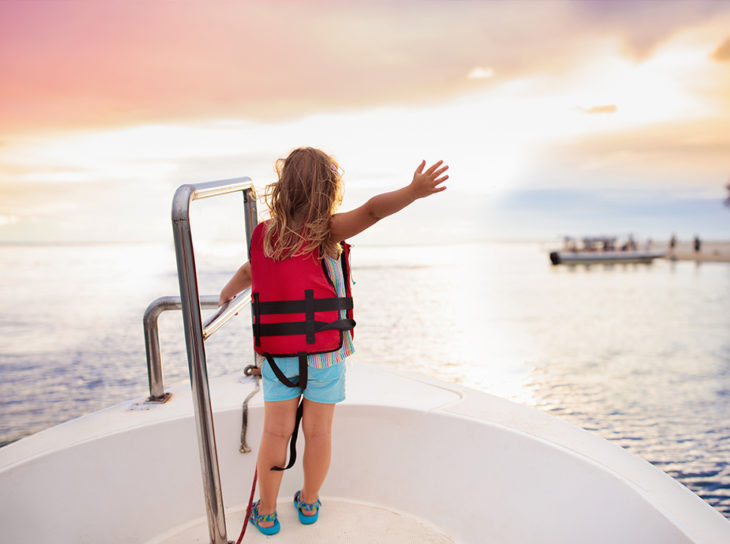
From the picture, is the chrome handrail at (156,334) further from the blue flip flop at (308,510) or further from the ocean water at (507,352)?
the blue flip flop at (308,510)

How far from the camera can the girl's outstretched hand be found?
1067mm

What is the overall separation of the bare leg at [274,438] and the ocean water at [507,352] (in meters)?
0.55

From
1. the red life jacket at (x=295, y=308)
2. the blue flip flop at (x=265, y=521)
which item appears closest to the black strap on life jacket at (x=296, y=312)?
the red life jacket at (x=295, y=308)

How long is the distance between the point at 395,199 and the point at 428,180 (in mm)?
85

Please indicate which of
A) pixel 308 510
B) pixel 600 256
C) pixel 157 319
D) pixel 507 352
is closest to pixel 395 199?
pixel 157 319

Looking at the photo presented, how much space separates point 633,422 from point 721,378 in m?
2.32

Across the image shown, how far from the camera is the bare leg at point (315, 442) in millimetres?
1365

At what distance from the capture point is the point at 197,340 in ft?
3.37

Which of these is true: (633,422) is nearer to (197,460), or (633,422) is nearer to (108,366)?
(197,460)

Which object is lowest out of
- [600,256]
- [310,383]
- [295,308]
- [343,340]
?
[600,256]

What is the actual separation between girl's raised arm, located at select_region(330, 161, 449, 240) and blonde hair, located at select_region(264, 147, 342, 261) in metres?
0.08

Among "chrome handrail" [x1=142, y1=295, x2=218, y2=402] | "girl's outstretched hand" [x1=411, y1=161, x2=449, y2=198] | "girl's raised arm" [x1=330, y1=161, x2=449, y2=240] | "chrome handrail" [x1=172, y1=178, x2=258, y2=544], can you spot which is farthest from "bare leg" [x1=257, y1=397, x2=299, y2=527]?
"girl's outstretched hand" [x1=411, y1=161, x2=449, y2=198]

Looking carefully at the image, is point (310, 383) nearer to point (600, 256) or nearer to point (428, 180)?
point (428, 180)

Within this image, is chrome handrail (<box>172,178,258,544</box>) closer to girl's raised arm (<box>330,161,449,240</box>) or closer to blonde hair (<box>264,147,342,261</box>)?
blonde hair (<box>264,147,342,261</box>)
